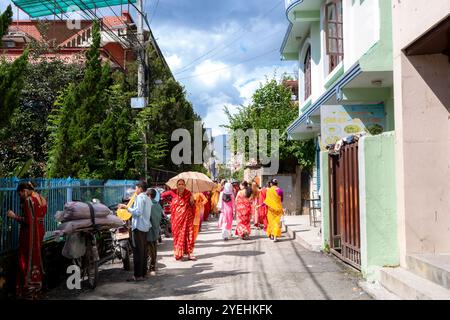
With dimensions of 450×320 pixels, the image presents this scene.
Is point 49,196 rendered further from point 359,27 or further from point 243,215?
point 359,27

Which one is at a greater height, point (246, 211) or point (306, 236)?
point (246, 211)

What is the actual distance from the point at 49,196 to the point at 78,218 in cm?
162

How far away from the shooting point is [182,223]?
32.3 ft

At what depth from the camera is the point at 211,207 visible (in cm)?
2134

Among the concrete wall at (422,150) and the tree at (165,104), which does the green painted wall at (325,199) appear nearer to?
the concrete wall at (422,150)

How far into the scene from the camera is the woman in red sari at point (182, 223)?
9805mm

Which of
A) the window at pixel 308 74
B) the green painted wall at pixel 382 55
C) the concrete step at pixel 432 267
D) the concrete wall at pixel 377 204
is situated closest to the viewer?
the concrete step at pixel 432 267

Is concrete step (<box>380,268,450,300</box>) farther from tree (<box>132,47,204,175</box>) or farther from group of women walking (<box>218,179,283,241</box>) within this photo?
tree (<box>132,47,204,175</box>)

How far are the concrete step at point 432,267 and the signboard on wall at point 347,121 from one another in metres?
3.74

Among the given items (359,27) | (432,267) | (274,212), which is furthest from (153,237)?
(359,27)

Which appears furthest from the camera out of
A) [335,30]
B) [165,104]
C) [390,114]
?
[165,104]

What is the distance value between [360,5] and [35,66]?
1383cm

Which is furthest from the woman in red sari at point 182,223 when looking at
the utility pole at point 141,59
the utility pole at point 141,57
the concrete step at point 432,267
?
the utility pole at point 141,57
